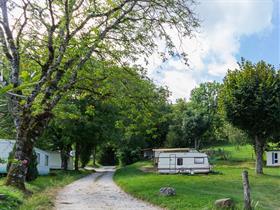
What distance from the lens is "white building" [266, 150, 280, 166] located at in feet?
183

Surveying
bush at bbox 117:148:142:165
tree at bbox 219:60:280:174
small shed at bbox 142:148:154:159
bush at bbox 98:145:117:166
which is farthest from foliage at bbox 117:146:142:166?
tree at bbox 219:60:280:174

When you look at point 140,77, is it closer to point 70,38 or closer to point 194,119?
point 70,38

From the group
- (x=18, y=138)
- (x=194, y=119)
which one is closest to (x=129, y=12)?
(x=18, y=138)

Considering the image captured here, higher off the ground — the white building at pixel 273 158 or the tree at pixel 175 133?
the tree at pixel 175 133

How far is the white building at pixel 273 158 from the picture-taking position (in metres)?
55.7

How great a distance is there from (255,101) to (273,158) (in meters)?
23.8

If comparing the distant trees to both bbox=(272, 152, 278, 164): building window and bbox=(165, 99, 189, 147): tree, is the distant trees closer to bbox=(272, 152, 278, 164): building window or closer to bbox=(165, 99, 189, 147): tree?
bbox=(165, 99, 189, 147): tree

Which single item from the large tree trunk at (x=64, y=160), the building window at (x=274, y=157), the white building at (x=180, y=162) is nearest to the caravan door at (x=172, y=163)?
the white building at (x=180, y=162)

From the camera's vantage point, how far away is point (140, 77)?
834 inches

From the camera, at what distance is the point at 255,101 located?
34.5 meters

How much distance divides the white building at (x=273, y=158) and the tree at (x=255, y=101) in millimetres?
20017

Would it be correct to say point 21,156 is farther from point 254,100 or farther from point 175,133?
point 175,133

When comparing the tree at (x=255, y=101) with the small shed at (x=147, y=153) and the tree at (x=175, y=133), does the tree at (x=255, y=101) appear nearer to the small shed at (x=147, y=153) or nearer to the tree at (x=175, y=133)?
the tree at (x=175, y=133)

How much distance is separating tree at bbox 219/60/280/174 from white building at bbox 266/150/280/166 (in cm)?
2002
